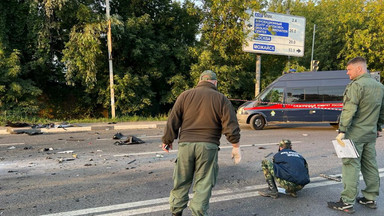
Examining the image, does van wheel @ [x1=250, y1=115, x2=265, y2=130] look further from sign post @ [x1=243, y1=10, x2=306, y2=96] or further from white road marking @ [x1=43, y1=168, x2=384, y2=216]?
white road marking @ [x1=43, y1=168, x2=384, y2=216]

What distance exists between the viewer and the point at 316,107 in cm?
1034

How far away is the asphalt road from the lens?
3.37 meters

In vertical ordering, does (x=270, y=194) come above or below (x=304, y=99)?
below

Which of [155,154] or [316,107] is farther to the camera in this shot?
[316,107]

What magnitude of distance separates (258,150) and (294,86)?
4872 mm

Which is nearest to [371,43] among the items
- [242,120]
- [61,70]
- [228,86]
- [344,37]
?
[344,37]

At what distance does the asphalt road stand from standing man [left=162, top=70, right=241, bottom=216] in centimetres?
68

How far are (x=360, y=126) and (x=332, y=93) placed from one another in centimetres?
795

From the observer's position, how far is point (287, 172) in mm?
3555

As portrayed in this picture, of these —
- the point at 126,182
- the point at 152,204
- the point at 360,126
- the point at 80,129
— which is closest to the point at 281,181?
the point at 360,126

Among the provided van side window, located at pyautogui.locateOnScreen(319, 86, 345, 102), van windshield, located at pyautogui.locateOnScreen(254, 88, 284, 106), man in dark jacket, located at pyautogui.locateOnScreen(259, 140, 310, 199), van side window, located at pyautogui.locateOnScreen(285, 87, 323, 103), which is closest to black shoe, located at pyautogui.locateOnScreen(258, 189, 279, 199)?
man in dark jacket, located at pyautogui.locateOnScreen(259, 140, 310, 199)

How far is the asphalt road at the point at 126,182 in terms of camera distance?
3.37 metres

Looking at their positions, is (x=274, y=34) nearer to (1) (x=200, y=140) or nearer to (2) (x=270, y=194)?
(2) (x=270, y=194)

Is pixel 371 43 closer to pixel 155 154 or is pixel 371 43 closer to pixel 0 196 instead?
pixel 155 154
